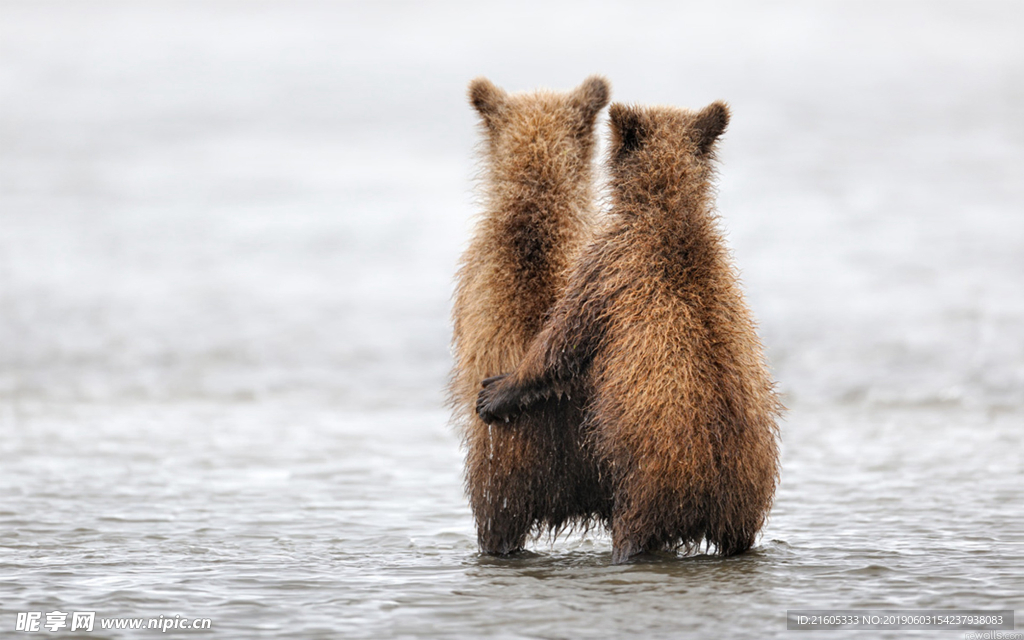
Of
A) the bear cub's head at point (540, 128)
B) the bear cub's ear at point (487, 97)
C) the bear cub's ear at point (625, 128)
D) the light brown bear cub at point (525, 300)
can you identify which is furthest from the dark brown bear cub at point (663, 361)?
the bear cub's ear at point (487, 97)

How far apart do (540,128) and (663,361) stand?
4.60 ft

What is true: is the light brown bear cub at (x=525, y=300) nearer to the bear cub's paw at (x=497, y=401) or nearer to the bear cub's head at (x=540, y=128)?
the bear cub's head at (x=540, y=128)

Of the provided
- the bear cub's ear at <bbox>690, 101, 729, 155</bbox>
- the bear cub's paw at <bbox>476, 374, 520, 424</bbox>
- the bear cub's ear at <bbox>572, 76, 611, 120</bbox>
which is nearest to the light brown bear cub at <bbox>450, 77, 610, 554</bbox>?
the bear cub's ear at <bbox>572, 76, 611, 120</bbox>

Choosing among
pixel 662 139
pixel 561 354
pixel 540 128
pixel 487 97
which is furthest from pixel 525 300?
pixel 487 97

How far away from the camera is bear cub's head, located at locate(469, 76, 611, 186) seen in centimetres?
566

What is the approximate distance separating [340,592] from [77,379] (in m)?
9.28

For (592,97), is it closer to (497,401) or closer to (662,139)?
(662,139)

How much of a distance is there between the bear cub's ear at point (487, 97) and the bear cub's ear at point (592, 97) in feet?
1.17

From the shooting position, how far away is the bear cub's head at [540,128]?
566 cm

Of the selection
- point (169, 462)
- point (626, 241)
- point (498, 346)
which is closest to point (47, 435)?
point (169, 462)

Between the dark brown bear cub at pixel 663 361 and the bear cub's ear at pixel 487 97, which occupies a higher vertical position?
the bear cub's ear at pixel 487 97

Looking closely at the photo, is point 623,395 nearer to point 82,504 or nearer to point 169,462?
point 82,504

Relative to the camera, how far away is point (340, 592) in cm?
493

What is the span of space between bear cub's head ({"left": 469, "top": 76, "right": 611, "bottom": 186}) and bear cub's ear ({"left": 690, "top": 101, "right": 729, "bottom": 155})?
0.68 meters
